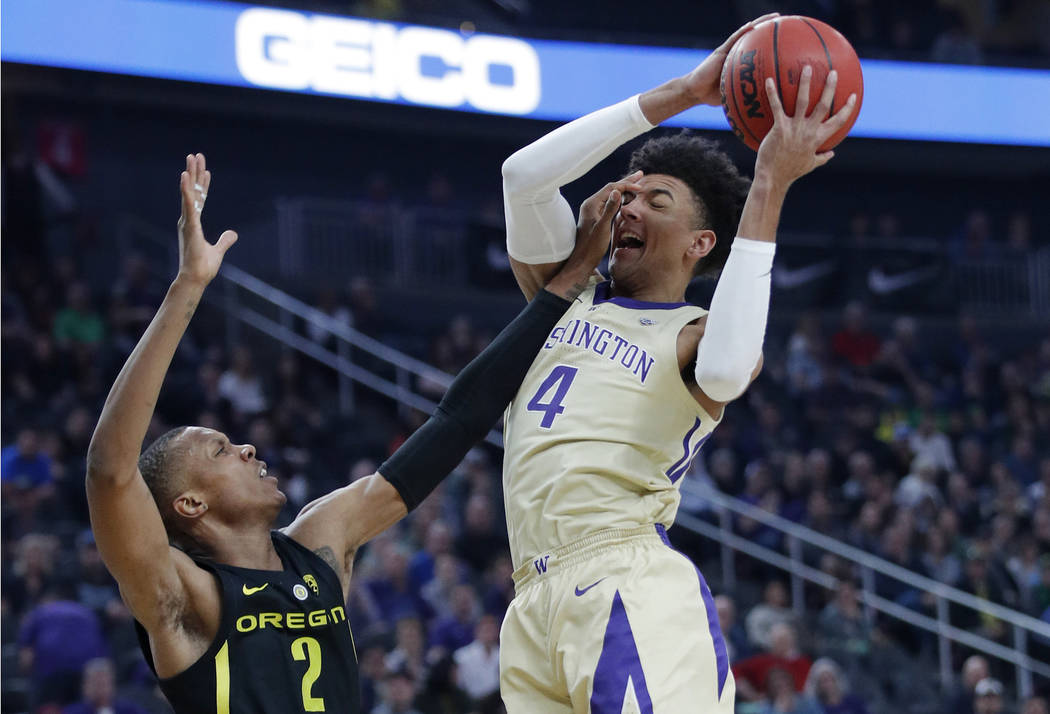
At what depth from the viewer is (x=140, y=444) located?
3.17 m

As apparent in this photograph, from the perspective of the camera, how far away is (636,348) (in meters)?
3.62

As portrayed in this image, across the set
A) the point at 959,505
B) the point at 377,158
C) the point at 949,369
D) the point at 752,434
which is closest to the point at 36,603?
the point at 752,434

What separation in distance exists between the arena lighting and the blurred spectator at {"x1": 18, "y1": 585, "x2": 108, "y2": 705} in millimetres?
6791

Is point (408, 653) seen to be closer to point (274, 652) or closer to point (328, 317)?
point (274, 652)

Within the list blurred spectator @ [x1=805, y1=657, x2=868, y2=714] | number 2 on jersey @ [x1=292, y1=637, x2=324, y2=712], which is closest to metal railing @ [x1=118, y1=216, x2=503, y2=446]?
blurred spectator @ [x1=805, y1=657, x2=868, y2=714]

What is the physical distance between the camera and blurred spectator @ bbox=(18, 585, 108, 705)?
768 cm

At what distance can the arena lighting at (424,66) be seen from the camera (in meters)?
13.5

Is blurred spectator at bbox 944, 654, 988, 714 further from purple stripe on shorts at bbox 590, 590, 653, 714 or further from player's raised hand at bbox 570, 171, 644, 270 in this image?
purple stripe on shorts at bbox 590, 590, 653, 714

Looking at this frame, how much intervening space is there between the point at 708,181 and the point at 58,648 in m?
5.38

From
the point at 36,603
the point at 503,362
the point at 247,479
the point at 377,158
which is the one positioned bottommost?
the point at 36,603

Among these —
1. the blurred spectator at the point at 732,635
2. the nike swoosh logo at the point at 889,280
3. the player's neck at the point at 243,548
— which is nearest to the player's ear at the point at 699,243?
the player's neck at the point at 243,548

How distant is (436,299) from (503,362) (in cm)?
1123

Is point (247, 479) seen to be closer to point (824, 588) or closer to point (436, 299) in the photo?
point (824, 588)

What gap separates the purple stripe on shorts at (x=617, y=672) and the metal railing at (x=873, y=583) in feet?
24.4
